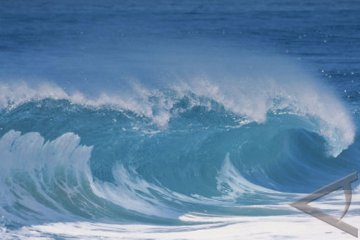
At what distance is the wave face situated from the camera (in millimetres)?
13820

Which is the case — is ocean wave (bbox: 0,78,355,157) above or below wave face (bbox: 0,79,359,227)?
above

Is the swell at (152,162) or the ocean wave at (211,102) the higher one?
the ocean wave at (211,102)

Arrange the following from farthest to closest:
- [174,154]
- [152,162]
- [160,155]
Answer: [174,154], [160,155], [152,162]

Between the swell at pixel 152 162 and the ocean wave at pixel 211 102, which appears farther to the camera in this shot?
the ocean wave at pixel 211 102

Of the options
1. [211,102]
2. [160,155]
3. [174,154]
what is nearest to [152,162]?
[160,155]

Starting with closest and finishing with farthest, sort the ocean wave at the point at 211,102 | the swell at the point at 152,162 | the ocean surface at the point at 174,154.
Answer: the ocean surface at the point at 174,154 → the swell at the point at 152,162 → the ocean wave at the point at 211,102

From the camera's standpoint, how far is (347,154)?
1736 cm

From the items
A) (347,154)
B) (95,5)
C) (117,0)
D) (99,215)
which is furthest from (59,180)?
(117,0)

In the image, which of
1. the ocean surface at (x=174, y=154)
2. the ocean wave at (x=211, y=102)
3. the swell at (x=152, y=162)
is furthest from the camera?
the ocean wave at (x=211, y=102)

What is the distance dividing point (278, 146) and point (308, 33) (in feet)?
82.9

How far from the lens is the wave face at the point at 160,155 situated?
13.8 meters

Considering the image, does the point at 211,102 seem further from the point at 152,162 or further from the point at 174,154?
the point at 152,162

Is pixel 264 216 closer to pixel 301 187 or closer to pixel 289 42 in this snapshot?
pixel 301 187

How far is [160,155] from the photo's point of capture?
645 inches
